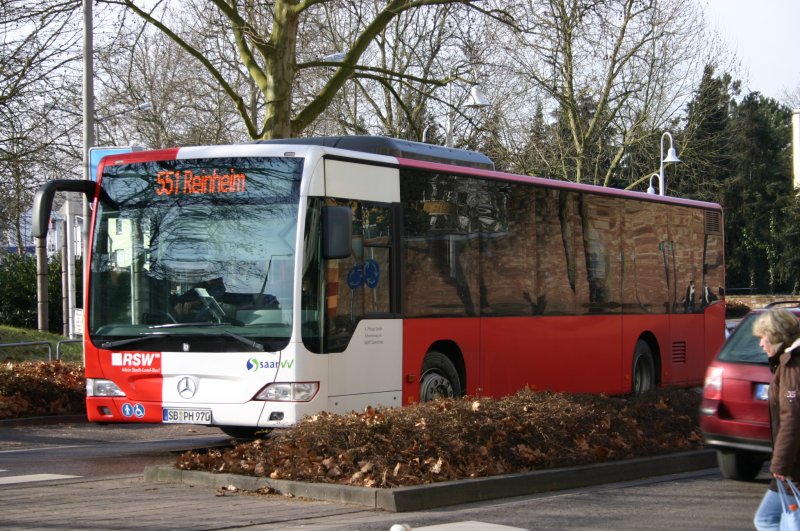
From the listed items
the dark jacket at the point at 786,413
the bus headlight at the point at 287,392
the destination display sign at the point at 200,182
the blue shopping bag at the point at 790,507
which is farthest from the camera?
the destination display sign at the point at 200,182

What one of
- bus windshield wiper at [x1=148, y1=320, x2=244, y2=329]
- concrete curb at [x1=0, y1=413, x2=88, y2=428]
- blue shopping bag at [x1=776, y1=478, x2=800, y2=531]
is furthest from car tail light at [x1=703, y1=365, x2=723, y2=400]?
concrete curb at [x1=0, y1=413, x2=88, y2=428]

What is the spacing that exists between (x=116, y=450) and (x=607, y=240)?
7.97 m

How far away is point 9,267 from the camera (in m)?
38.0

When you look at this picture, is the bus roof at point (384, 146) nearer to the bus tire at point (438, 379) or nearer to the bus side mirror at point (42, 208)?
the bus tire at point (438, 379)

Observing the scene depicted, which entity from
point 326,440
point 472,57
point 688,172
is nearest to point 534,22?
point 472,57

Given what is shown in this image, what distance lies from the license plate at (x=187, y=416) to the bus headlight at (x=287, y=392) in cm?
60

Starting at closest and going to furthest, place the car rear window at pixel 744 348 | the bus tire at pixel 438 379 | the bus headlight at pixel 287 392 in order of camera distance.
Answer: the car rear window at pixel 744 348 < the bus headlight at pixel 287 392 < the bus tire at pixel 438 379

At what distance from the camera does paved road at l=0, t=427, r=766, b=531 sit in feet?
27.9

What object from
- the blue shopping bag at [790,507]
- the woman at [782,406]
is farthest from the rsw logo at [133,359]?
the blue shopping bag at [790,507]

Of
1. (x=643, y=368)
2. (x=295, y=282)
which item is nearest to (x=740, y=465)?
(x=295, y=282)

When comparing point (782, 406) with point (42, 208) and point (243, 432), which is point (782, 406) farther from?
point (243, 432)

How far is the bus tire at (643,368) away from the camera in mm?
18759

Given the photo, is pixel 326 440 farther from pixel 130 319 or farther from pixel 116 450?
pixel 116 450

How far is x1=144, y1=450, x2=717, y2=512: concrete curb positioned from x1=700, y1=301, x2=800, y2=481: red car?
2.52 ft
